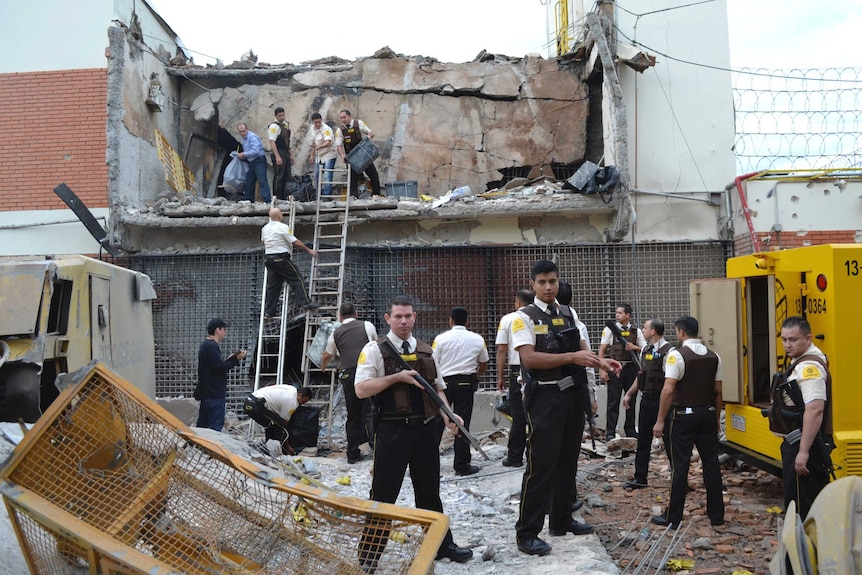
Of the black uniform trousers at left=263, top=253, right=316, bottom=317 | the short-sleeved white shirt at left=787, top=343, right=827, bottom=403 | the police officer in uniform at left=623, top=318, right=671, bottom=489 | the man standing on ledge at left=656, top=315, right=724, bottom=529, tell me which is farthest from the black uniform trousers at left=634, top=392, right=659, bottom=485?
the black uniform trousers at left=263, top=253, right=316, bottom=317

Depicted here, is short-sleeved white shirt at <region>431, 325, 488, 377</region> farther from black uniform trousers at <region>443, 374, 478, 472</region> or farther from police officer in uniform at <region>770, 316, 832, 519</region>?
police officer in uniform at <region>770, 316, 832, 519</region>

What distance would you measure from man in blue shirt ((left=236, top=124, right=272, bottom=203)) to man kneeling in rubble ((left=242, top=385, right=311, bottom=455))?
441cm

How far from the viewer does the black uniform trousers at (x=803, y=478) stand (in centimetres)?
484

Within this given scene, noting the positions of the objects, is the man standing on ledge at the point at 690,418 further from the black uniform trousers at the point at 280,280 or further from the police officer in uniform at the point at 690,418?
the black uniform trousers at the point at 280,280

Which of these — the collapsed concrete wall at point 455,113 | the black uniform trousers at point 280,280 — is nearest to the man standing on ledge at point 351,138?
the collapsed concrete wall at point 455,113

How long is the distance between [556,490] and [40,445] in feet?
10.7

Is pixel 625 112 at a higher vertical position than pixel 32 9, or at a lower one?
lower

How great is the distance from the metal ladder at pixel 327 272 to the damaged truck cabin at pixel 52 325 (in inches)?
187

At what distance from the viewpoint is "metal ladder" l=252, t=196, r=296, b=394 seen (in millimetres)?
10227

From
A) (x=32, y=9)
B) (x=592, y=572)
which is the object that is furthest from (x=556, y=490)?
(x=32, y=9)

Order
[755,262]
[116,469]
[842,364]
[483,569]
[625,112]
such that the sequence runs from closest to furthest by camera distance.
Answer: [116,469] < [483,569] < [842,364] < [755,262] < [625,112]

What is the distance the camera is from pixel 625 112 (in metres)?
11.2

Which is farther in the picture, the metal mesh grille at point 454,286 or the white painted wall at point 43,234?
the white painted wall at point 43,234

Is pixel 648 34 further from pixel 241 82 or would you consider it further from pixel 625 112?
pixel 241 82
